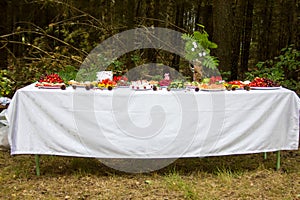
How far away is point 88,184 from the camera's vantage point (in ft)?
10.9

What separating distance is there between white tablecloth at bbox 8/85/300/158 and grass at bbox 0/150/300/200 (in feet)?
0.83

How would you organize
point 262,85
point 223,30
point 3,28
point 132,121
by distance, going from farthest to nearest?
point 3,28, point 223,30, point 262,85, point 132,121

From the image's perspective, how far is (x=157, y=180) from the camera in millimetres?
3406

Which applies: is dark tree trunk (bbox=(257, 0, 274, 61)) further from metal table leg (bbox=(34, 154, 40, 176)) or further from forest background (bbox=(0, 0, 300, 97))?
metal table leg (bbox=(34, 154, 40, 176))

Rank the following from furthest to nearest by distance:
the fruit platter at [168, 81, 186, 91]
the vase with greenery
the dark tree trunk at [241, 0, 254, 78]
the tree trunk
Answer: the dark tree trunk at [241, 0, 254, 78]
the tree trunk
the vase with greenery
the fruit platter at [168, 81, 186, 91]

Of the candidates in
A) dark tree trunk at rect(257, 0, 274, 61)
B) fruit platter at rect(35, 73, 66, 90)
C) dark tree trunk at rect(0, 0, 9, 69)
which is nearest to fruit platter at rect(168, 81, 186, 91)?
fruit platter at rect(35, 73, 66, 90)

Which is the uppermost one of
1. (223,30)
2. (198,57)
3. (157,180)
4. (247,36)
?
(247,36)

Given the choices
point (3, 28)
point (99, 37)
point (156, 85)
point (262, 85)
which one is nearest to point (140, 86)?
point (156, 85)

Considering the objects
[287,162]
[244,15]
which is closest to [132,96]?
[287,162]

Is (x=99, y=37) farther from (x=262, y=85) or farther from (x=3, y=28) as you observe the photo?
(x=262, y=85)

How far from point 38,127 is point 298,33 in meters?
7.00

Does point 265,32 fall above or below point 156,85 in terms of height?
above

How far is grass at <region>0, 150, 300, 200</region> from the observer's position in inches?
123

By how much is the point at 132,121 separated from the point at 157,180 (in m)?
0.58
